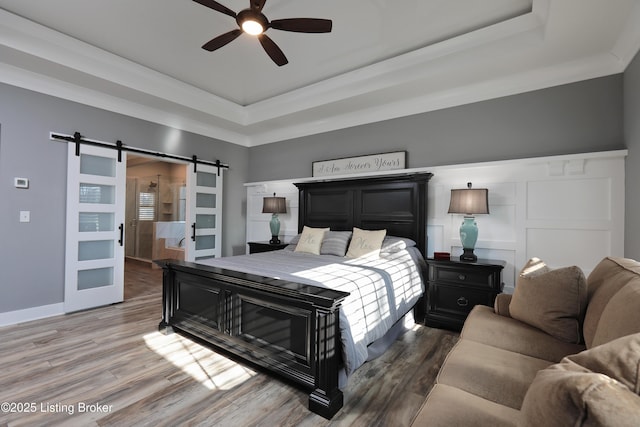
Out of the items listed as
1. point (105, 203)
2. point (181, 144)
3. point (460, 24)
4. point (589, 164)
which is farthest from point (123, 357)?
point (589, 164)

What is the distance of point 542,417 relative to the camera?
0.65 meters

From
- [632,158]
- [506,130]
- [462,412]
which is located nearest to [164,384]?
[462,412]

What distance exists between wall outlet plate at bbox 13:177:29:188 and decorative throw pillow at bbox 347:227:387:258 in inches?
146

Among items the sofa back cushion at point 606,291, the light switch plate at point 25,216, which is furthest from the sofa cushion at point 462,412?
the light switch plate at point 25,216

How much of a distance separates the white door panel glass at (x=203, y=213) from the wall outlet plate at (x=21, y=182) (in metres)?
1.90

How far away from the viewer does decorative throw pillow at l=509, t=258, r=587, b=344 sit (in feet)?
5.52

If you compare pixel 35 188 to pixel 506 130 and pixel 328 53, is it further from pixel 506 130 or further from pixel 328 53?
pixel 506 130

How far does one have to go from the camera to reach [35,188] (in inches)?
133

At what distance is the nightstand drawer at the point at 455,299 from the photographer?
9.68 feet

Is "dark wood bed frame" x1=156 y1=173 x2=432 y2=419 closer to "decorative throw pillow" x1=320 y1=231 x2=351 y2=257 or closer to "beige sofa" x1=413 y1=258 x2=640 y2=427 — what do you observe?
"decorative throw pillow" x1=320 y1=231 x2=351 y2=257

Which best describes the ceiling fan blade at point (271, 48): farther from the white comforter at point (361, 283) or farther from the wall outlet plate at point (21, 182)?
the wall outlet plate at point (21, 182)

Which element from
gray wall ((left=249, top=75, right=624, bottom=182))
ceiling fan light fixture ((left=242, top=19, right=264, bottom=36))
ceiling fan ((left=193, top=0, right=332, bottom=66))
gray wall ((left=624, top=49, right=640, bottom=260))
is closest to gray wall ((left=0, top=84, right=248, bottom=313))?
ceiling fan ((left=193, top=0, right=332, bottom=66))

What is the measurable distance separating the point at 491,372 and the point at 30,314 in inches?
176

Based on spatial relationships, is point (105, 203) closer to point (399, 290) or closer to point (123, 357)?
point (123, 357)
